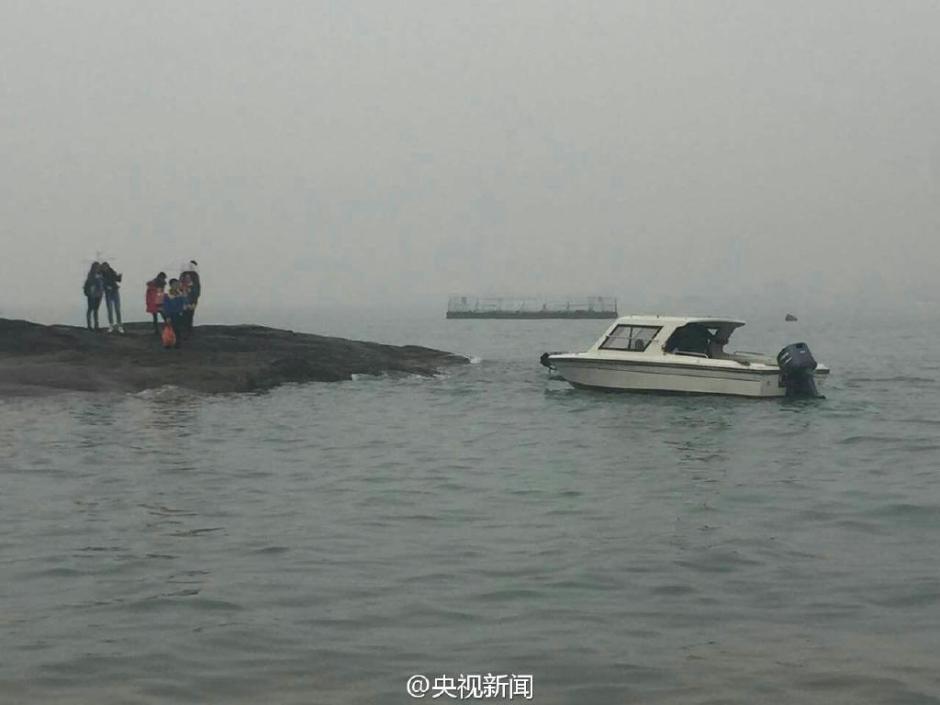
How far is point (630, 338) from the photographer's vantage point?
2869 cm

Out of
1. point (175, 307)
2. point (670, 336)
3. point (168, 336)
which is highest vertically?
point (175, 307)

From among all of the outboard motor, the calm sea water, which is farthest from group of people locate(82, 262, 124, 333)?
the outboard motor

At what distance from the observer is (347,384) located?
3306 cm

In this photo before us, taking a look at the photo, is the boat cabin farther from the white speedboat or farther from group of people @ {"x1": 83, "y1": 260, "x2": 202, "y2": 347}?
group of people @ {"x1": 83, "y1": 260, "x2": 202, "y2": 347}

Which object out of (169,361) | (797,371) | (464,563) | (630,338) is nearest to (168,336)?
(169,361)

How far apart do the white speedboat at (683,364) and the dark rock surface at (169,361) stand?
758 centimetres

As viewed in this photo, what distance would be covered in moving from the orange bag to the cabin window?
10.9 m

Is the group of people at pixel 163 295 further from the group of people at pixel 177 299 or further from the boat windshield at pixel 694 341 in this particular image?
the boat windshield at pixel 694 341

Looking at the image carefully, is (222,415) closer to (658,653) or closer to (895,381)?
(658,653)

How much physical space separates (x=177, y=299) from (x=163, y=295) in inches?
33.3

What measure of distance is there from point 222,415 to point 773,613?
1655cm

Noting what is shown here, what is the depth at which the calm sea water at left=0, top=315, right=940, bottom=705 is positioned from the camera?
750cm

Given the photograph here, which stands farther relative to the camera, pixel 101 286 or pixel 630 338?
pixel 101 286

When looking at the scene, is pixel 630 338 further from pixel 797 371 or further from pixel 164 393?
A: pixel 164 393
